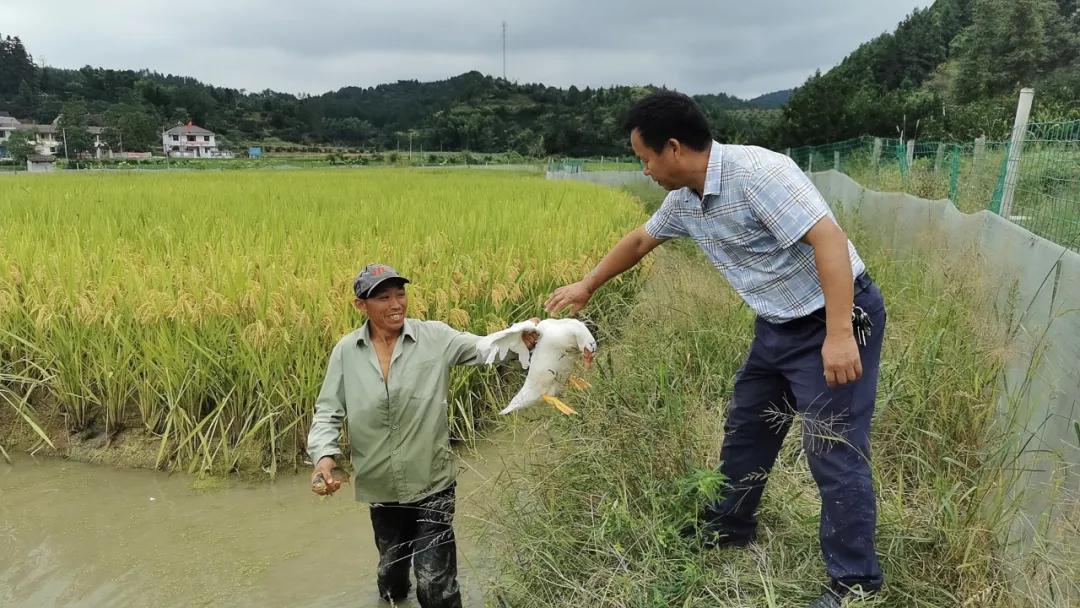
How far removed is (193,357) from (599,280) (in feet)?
7.04

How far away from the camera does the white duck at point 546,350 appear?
2.16 meters

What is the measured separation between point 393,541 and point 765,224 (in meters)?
1.53

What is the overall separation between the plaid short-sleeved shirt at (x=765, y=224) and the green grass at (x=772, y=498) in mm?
531

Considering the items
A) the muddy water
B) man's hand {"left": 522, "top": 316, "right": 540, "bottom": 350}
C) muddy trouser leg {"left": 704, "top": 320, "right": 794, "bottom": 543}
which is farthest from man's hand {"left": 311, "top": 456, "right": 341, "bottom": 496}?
muddy trouser leg {"left": 704, "top": 320, "right": 794, "bottom": 543}

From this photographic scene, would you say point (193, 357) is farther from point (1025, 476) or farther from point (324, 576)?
point (1025, 476)

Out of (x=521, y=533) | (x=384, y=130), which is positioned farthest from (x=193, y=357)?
(x=384, y=130)

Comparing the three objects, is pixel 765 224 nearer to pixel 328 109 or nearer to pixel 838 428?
pixel 838 428

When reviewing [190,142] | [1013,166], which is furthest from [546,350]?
[190,142]

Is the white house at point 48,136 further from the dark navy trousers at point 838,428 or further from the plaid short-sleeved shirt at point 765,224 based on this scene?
the dark navy trousers at point 838,428

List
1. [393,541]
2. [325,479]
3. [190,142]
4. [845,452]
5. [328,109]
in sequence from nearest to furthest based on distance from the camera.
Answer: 1. [845,452]
2. [325,479]
3. [393,541]
4. [190,142]
5. [328,109]

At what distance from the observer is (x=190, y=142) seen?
7712 cm

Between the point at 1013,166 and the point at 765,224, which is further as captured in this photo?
the point at 1013,166

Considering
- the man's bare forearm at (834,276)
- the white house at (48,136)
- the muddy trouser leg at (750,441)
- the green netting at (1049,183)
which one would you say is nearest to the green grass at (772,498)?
the muddy trouser leg at (750,441)

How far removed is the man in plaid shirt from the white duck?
52 cm
